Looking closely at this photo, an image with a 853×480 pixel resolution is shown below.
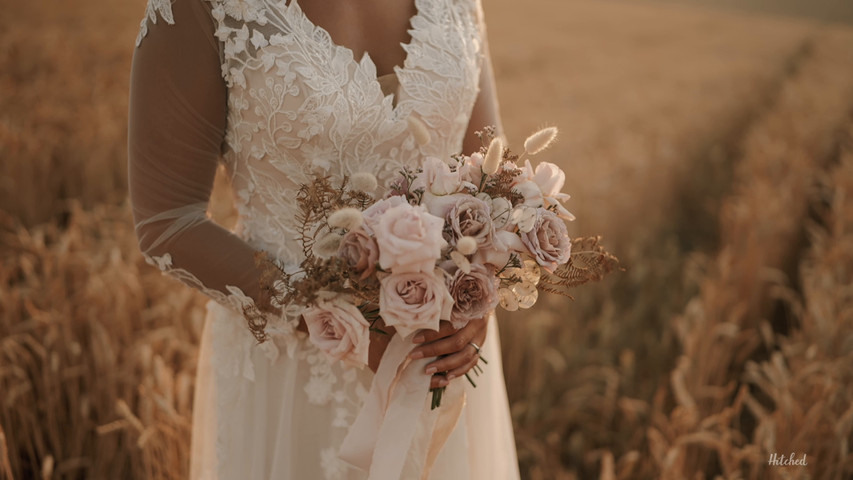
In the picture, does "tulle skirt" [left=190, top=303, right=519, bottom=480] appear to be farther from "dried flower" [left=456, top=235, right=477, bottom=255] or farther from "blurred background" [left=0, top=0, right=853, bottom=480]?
"dried flower" [left=456, top=235, right=477, bottom=255]

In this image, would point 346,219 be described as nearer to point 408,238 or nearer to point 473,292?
point 408,238

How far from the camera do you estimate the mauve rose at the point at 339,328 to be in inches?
43.6

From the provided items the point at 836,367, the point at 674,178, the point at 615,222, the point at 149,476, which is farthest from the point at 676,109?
the point at 149,476

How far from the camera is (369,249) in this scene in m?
1.06

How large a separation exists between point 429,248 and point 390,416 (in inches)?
17.9

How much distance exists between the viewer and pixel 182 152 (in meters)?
1.40

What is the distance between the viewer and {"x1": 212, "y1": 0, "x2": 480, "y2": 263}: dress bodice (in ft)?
4.55

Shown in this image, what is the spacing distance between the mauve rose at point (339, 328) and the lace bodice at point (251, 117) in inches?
12.2

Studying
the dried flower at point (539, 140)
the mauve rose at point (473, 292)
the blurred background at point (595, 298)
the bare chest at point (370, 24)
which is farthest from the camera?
the blurred background at point (595, 298)

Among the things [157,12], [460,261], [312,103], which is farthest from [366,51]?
[460,261]

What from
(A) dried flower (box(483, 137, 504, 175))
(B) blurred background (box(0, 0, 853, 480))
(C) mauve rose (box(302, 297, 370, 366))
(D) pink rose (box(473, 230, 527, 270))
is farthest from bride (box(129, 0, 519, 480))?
(B) blurred background (box(0, 0, 853, 480))

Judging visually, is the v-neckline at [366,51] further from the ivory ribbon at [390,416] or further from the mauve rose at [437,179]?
the ivory ribbon at [390,416]

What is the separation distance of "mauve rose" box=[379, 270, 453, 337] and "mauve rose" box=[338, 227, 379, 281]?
43 mm

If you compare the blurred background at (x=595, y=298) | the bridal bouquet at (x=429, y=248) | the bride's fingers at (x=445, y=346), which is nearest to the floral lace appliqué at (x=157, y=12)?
the bridal bouquet at (x=429, y=248)
